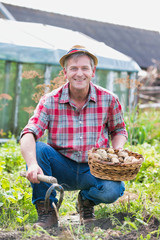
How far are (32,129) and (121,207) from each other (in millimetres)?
974

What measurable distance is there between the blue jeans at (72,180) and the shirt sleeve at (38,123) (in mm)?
109

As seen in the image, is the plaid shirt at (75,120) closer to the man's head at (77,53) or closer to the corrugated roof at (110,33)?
the man's head at (77,53)

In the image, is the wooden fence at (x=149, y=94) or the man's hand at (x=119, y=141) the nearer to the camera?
the man's hand at (x=119, y=141)

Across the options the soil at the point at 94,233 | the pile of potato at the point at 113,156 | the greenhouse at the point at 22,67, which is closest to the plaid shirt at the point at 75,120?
the pile of potato at the point at 113,156

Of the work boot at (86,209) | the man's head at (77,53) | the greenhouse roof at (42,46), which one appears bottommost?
the work boot at (86,209)

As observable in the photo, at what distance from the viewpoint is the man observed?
260cm

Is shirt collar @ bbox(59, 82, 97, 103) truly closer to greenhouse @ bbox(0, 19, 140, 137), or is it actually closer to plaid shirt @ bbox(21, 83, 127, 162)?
plaid shirt @ bbox(21, 83, 127, 162)

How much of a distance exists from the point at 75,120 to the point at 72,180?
19.2 inches

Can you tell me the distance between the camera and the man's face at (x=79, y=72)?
2.68 m

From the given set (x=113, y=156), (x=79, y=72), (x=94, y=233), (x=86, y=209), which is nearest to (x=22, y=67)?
(x=79, y=72)

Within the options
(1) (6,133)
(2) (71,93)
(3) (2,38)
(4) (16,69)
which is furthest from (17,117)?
(2) (71,93)

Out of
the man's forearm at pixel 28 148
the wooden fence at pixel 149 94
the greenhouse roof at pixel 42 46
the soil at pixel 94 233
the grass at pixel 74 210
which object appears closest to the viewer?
the soil at pixel 94 233

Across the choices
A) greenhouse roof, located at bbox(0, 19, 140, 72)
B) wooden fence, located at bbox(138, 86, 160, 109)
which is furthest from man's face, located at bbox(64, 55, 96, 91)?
wooden fence, located at bbox(138, 86, 160, 109)

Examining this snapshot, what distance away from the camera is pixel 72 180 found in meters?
2.75
